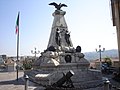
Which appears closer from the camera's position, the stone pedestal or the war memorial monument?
the war memorial monument

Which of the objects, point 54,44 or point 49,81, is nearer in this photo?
point 49,81

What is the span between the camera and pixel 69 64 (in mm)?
22719

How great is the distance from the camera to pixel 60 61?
76.0ft

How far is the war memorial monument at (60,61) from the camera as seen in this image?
18.4m

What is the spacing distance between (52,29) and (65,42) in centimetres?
266

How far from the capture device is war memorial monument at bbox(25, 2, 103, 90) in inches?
725

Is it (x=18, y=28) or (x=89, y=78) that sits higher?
(x=18, y=28)

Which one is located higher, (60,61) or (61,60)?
(61,60)

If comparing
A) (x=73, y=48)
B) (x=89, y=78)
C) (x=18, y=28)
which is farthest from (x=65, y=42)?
(x=89, y=78)

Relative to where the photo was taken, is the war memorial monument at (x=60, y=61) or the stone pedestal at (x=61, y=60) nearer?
the war memorial monument at (x=60, y=61)

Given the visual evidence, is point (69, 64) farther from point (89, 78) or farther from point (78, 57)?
Result: point (89, 78)

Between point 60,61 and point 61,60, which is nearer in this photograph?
point 60,61

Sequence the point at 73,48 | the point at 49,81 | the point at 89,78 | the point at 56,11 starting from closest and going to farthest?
the point at 49,81, the point at 89,78, the point at 73,48, the point at 56,11

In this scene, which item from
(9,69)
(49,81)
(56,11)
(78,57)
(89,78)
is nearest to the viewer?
(49,81)
